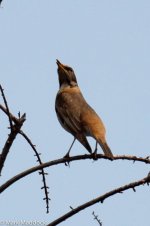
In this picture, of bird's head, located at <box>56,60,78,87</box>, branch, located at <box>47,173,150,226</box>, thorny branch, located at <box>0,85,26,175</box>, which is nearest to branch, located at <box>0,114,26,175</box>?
thorny branch, located at <box>0,85,26,175</box>

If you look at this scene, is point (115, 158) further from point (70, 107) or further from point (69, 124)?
point (70, 107)

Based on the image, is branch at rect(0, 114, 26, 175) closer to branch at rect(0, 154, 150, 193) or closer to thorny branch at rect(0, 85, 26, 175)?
thorny branch at rect(0, 85, 26, 175)

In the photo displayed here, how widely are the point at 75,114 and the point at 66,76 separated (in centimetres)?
235

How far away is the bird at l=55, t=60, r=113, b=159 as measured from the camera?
770 cm

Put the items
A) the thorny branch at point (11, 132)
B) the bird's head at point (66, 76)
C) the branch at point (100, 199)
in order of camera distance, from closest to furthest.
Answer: the branch at point (100, 199) < the thorny branch at point (11, 132) < the bird's head at point (66, 76)

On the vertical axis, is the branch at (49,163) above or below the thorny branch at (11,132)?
below

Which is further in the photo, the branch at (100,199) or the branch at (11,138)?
the branch at (11,138)

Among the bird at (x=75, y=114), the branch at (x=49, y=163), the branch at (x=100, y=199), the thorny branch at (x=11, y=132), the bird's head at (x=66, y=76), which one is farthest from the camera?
the bird's head at (x=66, y=76)

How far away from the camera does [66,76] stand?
1075 centimetres

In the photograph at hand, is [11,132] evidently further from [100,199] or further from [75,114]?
[75,114]

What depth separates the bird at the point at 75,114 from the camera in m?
7.70

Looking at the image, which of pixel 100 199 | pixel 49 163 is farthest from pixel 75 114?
pixel 100 199

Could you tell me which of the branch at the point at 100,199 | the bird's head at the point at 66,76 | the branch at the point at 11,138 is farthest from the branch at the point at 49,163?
the bird's head at the point at 66,76

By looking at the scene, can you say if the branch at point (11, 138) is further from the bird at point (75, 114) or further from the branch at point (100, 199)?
the bird at point (75, 114)
